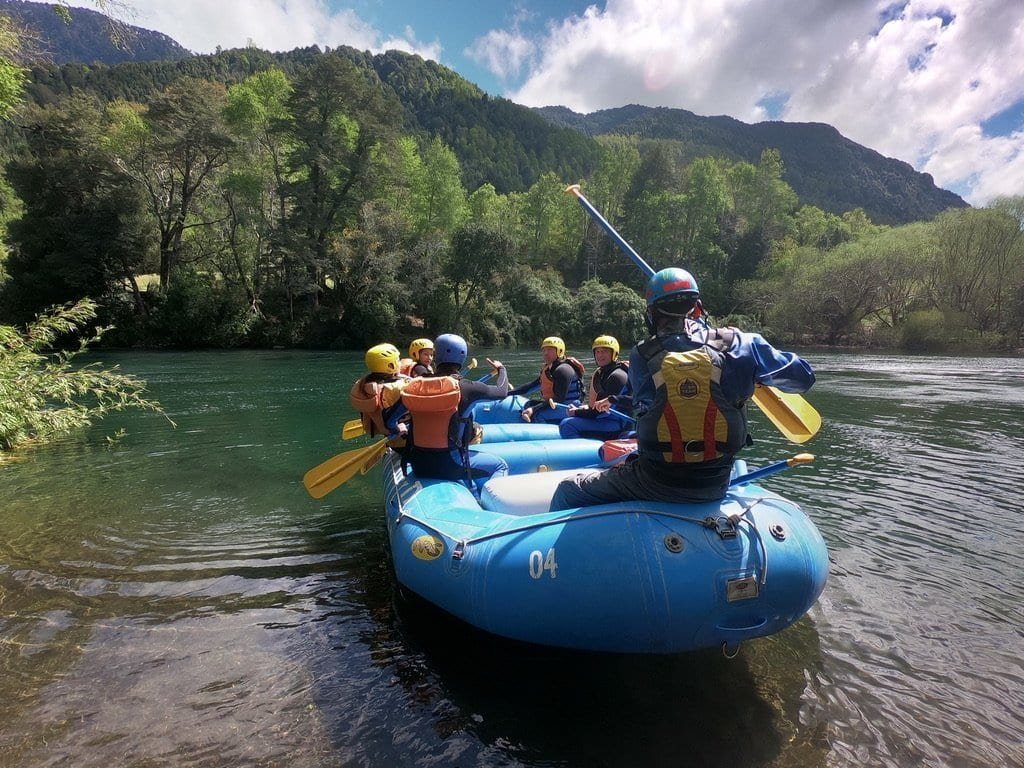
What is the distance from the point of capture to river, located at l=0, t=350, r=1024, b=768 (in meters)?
2.76

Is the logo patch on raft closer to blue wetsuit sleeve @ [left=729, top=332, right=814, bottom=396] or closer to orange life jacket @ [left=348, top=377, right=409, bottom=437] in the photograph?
orange life jacket @ [left=348, top=377, right=409, bottom=437]

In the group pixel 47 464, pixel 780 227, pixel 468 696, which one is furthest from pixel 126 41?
pixel 780 227

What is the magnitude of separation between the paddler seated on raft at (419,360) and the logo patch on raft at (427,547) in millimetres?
3694

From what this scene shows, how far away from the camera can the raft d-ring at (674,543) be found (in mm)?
2867

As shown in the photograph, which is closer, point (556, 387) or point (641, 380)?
point (641, 380)

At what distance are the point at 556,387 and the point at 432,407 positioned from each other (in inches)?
166

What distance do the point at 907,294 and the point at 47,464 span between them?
44792 millimetres

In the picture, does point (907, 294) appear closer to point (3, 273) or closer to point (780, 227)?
point (780, 227)

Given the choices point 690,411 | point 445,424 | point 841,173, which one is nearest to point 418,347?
point 445,424

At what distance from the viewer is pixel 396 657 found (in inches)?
138

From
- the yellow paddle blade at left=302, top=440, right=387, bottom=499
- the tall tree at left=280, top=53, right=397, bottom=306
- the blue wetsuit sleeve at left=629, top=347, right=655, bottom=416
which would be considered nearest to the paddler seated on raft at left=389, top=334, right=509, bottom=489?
the yellow paddle blade at left=302, top=440, right=387, bottom=499

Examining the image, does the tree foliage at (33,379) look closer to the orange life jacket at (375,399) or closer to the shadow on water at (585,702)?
the orange life jacket at (375,399)

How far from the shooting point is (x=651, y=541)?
290 cm

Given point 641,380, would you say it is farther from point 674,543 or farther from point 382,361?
point 382,361
